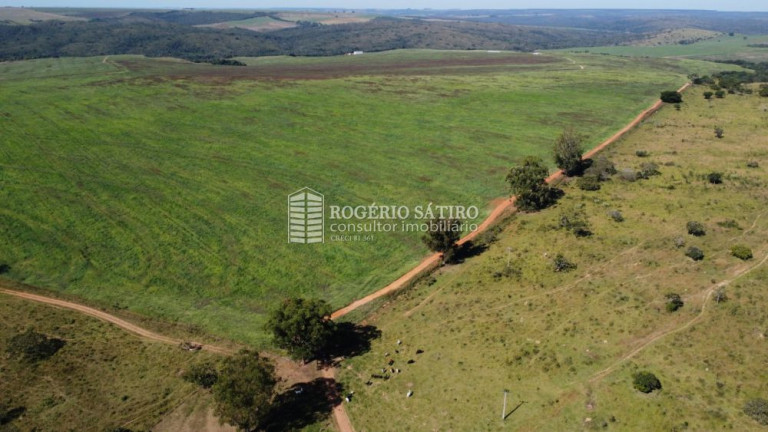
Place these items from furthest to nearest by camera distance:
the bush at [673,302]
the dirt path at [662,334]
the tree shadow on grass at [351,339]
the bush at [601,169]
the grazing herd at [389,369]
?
1. the bush at [601,169]
2. the tree shadow on grass at [351,339]
3. the bush at [673,302]
4. the grazing herd at [389,369]
5. the dirt path at [662,334]

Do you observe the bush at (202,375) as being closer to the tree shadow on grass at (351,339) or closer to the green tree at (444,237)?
the tree shadow on grass at (351,339)

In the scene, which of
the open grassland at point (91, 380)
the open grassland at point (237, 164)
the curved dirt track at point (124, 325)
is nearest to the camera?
the open grassland at point (91, 380)

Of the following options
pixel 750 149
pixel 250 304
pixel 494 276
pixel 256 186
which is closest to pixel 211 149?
pixel 256 186

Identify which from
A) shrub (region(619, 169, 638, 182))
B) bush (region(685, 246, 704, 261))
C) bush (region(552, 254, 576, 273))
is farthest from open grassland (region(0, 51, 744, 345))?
bush (region(685, 246, 704, 261))

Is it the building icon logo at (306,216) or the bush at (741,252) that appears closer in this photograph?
the bush at (741,252)

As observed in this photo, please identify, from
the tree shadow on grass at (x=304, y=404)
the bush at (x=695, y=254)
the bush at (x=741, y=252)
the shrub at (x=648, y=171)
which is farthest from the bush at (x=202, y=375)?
the shrub at (x=648, y=171)

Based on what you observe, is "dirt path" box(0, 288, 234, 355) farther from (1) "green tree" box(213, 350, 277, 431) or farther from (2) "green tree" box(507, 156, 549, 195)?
(2) "green tree" box(507, 156, 549, 195)
